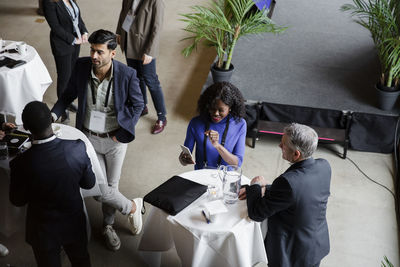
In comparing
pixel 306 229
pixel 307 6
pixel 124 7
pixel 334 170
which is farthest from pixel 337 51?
pixel 306 229

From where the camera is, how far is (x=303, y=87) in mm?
5258

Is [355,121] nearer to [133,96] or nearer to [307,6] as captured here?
[133,96]

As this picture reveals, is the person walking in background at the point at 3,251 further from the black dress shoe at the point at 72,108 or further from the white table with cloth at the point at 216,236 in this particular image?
the black dress shoe at the point at 72,108

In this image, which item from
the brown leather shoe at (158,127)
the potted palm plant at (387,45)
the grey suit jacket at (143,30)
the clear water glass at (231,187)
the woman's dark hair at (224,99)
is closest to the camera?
the clear water glass at (231,187)

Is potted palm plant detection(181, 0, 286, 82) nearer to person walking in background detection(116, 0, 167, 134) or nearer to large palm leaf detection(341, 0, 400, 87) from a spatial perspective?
person walking in background detection(116, 0, 167, 134)

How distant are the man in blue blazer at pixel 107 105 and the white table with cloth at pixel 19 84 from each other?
4.06 feet

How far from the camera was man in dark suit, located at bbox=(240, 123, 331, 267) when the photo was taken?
2.65 metres

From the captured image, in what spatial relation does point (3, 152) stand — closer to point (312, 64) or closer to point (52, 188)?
point (52, 188)

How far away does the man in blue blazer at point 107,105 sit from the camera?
3.40 metres

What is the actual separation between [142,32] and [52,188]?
228 cm

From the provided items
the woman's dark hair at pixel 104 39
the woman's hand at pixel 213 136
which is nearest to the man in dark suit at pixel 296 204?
the woman's hand at pixel 213 136

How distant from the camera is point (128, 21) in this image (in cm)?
455

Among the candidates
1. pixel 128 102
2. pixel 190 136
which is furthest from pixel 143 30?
pixel 190 136

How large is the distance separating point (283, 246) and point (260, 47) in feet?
12.2
